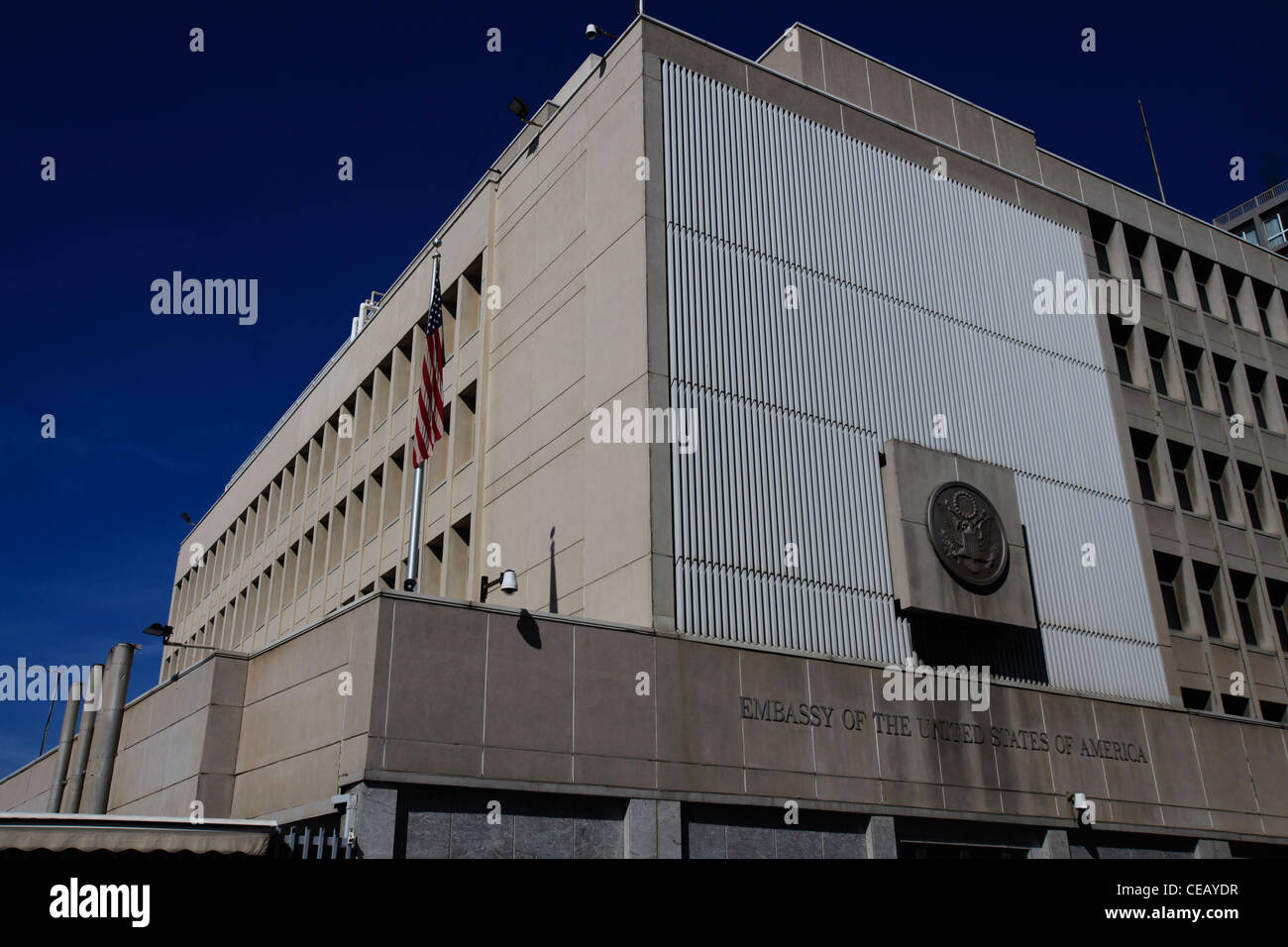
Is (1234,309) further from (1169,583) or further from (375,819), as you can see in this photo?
(375,819)

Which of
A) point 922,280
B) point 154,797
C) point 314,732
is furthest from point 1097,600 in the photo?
point 154,797

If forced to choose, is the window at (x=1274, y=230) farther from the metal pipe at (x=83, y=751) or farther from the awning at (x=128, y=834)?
the awning at (x=128, y=834)

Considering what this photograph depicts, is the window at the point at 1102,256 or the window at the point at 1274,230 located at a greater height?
the window at the point at 1274,230

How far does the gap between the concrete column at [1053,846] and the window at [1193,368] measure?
53.1 ft

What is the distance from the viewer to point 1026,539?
86.2 feet

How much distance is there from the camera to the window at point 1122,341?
32594mm

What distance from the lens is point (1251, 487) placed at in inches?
1341

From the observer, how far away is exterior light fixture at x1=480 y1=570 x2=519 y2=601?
19.5m

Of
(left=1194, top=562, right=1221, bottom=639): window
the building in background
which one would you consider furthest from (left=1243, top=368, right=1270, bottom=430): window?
the building in background

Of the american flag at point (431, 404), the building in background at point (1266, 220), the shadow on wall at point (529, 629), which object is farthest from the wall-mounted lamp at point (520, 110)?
the building in background at point (1266, 220)

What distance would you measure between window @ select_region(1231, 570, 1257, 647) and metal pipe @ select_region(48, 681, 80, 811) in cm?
3095

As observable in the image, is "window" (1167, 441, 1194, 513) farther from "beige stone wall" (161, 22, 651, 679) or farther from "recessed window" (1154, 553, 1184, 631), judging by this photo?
"beige stone wall" (161, 22, 651, 679)

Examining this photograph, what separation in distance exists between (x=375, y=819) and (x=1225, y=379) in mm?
30014
